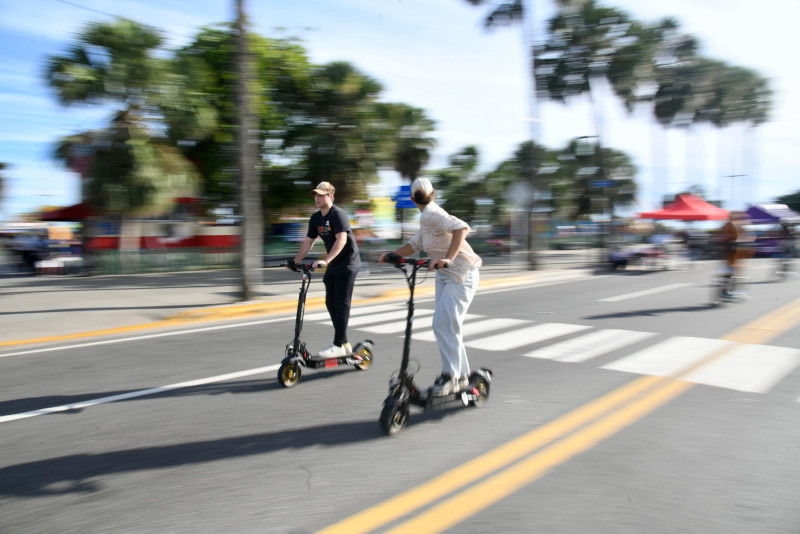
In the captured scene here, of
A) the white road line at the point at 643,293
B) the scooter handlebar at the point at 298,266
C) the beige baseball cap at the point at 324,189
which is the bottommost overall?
the white road line at the point at 643,293

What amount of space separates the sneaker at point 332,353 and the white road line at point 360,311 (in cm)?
375

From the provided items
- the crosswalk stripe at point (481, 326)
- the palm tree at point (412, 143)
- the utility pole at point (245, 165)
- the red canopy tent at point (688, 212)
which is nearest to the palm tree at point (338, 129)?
the palm tree at point (412, 143)

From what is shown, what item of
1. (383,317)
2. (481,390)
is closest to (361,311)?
(383,317)

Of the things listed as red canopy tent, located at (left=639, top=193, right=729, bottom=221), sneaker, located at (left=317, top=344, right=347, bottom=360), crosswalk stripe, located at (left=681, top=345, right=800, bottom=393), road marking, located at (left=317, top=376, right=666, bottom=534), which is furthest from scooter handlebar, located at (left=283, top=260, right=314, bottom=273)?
red canopy tent, located at (left=639, top=193, right=729, bottom=221)

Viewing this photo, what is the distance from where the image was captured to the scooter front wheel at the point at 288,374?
5.57 metres

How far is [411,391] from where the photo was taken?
4.32 meters

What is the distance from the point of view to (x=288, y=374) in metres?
5.62

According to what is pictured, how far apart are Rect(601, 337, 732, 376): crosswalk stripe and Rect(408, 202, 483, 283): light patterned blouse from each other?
8.97ft

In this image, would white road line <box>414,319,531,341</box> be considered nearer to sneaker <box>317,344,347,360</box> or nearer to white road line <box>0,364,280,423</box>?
Answer: sneaker <box>317,344,347,360</box>

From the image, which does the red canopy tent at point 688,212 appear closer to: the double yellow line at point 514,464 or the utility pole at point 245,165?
the utility pole at point 245,165

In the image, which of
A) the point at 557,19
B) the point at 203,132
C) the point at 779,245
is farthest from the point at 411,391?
the point at 779,245

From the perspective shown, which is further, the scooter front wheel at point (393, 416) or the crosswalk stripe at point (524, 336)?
the crosswalk stripe at point (524, 336)

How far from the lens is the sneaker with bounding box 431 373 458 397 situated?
4484 millimetres

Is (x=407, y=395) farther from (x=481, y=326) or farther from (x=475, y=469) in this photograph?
(x=481, y=326)
